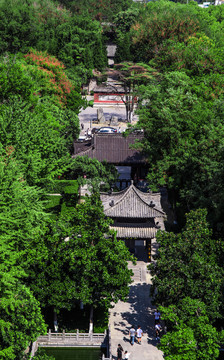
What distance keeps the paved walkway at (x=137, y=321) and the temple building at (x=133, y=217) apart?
292cm

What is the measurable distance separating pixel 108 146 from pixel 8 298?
93.1ft

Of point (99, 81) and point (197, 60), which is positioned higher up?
point (99, 81)

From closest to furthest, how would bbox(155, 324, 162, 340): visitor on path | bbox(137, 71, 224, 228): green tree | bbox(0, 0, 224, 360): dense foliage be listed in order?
bbox(0, 0, 224, 360): dense foliage < bbox(155, 324, 162, 340): visitor on path < bbox(137, 71, 224, 228): green tree

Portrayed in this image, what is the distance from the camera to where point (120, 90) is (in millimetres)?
88125

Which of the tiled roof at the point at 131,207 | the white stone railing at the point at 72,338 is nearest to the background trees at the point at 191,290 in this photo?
the white stone railing at the point at 72,338

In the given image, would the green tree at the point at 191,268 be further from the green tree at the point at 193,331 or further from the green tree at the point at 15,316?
the green tree at the point at 15,316

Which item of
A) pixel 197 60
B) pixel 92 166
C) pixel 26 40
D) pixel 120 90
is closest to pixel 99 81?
pixel 120 90

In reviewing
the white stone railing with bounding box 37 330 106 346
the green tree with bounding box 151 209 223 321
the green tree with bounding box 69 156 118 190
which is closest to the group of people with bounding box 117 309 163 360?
the white stone railing with bounding box 37 330 106 346

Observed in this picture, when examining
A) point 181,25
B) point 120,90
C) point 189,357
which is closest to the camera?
point 189,357

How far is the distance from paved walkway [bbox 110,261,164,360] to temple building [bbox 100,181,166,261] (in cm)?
292

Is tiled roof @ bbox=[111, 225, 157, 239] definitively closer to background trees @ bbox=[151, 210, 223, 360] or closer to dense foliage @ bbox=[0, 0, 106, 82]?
background trees @ bbox=[151, 210, 223, 360]

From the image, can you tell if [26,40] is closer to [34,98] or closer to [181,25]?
[181,25]

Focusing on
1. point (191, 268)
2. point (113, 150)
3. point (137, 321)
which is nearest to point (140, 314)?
point (137, 321)

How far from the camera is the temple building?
39.1 m
